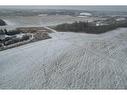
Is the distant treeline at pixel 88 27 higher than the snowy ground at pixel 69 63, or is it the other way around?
the distant treeline at pixel 88 27

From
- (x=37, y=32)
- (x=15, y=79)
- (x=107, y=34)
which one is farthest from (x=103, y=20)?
(x=15, y=79)

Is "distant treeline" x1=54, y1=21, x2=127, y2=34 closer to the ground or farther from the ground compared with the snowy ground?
farther from the ground

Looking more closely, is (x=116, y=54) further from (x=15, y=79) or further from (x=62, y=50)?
(x=15, y=79)

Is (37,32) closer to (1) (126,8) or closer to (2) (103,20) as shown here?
(2) (103,20)

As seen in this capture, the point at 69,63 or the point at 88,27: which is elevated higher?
the point at 88,27

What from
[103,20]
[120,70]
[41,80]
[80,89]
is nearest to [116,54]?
[120,70]

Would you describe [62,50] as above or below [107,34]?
below
